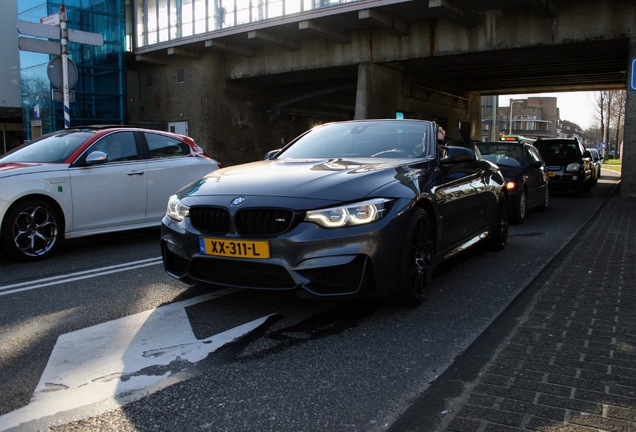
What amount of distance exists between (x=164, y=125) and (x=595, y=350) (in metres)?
26.8

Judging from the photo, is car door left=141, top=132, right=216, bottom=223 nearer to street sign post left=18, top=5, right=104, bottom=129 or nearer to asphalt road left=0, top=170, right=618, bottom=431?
asphalt road left=0, top=170, right=618, bottom=431

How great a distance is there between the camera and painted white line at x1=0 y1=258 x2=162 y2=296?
527cm

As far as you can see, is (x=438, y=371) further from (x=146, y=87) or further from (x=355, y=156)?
(x=146, y=87)

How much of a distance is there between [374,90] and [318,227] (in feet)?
61.4

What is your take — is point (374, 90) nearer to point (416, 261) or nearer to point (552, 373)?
point (416, 261)

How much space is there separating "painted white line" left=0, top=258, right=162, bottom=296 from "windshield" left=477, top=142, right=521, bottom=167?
7.01 metres

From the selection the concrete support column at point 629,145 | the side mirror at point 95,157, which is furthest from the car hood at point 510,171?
the concrete support column at point 629,145

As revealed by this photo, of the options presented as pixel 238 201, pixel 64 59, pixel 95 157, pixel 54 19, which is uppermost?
pixel 54 19

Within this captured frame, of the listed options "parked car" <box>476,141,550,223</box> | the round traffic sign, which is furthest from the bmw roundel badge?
the round traffic sign

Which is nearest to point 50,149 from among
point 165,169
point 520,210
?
point 165,169

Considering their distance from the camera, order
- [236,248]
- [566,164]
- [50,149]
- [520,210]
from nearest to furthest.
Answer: [236,248]
[50,149]
[520,210]
[566,164]

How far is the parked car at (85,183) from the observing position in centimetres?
655

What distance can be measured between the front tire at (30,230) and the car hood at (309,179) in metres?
2.92

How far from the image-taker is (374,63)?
2164 centimetres
